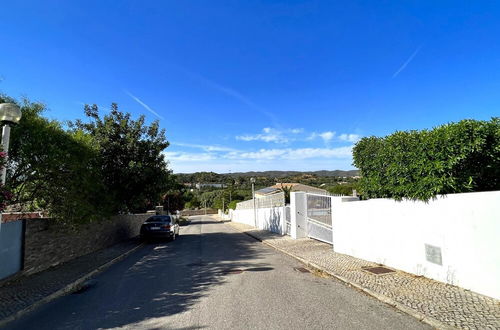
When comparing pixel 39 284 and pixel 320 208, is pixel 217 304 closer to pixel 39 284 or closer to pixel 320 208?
pixel 39 284

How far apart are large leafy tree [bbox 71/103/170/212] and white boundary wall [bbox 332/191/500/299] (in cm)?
1124

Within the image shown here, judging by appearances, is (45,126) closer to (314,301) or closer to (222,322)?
(222,322)

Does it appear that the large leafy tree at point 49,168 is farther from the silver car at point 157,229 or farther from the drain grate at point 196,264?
the silver car at point 157,229

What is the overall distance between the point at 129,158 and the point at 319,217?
33.9ft

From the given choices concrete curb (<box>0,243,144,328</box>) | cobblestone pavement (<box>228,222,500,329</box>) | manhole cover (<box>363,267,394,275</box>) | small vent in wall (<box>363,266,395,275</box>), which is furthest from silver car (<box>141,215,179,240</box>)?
manhole cover (<box>363,267,394,275</box>)

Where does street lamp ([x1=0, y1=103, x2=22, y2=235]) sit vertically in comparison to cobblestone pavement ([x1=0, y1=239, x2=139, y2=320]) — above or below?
above

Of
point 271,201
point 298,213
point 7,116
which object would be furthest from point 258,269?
point 271,201

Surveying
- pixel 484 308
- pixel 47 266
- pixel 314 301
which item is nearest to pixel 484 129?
pixel 484 308

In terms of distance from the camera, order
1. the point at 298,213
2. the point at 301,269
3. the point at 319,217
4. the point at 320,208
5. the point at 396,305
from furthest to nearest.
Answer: the point at 298,213 → the point at 319,217 → the point at 320,208 → the point at 301,269 → the point at 396,305

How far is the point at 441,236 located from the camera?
6.08 metres

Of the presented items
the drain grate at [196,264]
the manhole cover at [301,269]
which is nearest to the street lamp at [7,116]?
the drain grate at [196,264]

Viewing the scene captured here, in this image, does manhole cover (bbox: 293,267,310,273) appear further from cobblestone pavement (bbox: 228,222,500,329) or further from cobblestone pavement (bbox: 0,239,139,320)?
cobblestone pavement (bbox: 0,239,139,320)

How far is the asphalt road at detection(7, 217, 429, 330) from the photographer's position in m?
4.54

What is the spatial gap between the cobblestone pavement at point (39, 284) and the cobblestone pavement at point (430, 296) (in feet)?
22.2
